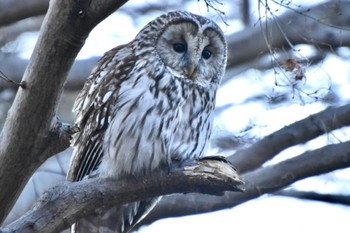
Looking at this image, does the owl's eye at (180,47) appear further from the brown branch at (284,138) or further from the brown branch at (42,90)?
the brown branch at (42,90)

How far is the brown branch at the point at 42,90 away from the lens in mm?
3891

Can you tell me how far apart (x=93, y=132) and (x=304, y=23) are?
196cm

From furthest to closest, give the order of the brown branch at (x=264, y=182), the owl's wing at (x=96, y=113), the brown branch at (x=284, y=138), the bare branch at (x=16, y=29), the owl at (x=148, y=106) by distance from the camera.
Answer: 1. the bare branch at (x=16, y=29)
2. the brown branch at (x=284, y=138)
3. the brown branch at (x=264, y=182)
4. the owl's wing at (x=96, y=113)
5. the owl at (x=148, y=106)

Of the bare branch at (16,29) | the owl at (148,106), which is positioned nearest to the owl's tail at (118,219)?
the owl at (148,106)

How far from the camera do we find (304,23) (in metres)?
6.12

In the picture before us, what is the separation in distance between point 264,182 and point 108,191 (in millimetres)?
1935

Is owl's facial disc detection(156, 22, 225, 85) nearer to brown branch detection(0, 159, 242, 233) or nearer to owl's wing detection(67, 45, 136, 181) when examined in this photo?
owl's wing detection(67, 45, 136, 181)

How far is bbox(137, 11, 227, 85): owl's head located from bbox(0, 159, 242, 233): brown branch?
915mm

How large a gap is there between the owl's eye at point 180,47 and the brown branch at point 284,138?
1.26 metres

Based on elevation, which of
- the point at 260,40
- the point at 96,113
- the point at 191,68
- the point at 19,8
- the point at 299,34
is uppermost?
the point at 260,40

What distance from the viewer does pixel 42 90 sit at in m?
4.00

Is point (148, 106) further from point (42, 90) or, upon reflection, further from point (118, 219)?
point (42, 90)

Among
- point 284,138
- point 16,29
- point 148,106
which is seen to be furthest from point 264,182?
point 16,29

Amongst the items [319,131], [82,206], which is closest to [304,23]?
[319,131]
